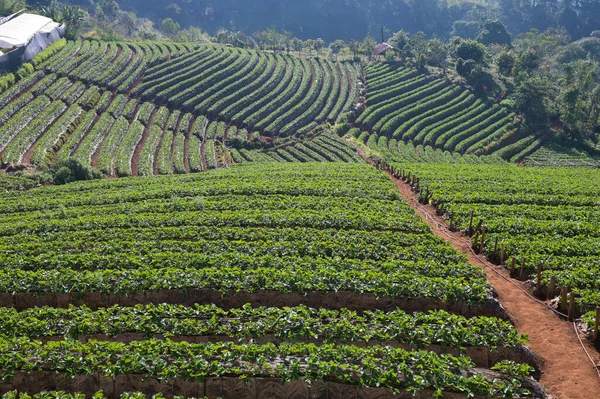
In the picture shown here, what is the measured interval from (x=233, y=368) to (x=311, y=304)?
542 cm

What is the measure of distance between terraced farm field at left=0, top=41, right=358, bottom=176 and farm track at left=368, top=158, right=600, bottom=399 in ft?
120

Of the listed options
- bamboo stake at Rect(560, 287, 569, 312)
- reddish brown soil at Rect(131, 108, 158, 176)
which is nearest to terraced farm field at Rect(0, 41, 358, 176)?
reddish brown soil at Rect(131, 108, 158, 176)

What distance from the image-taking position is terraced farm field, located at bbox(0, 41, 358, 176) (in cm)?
5359

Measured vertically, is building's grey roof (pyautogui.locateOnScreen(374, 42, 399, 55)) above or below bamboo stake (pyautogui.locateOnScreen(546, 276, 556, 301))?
above

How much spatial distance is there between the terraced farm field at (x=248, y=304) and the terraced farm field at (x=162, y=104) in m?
24.2

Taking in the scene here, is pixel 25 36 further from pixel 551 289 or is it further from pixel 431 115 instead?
pixel 551 289

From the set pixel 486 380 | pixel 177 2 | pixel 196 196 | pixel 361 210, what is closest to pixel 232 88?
pixel 196 196

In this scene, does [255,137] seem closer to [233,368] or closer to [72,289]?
[72,289]

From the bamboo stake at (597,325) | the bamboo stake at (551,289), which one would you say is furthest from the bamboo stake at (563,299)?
the bamboo stake at (597,325)

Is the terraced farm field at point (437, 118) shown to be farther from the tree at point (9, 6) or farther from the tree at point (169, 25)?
the tree at point (169, 25)

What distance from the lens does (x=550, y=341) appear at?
57.1ft

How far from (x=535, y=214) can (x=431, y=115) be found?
178ft

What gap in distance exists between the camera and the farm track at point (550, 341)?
15070 mm

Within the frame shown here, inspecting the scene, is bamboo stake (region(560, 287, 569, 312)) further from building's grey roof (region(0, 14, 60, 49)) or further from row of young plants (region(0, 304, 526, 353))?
building's grey roof (region(0, 14, 60, 49))
